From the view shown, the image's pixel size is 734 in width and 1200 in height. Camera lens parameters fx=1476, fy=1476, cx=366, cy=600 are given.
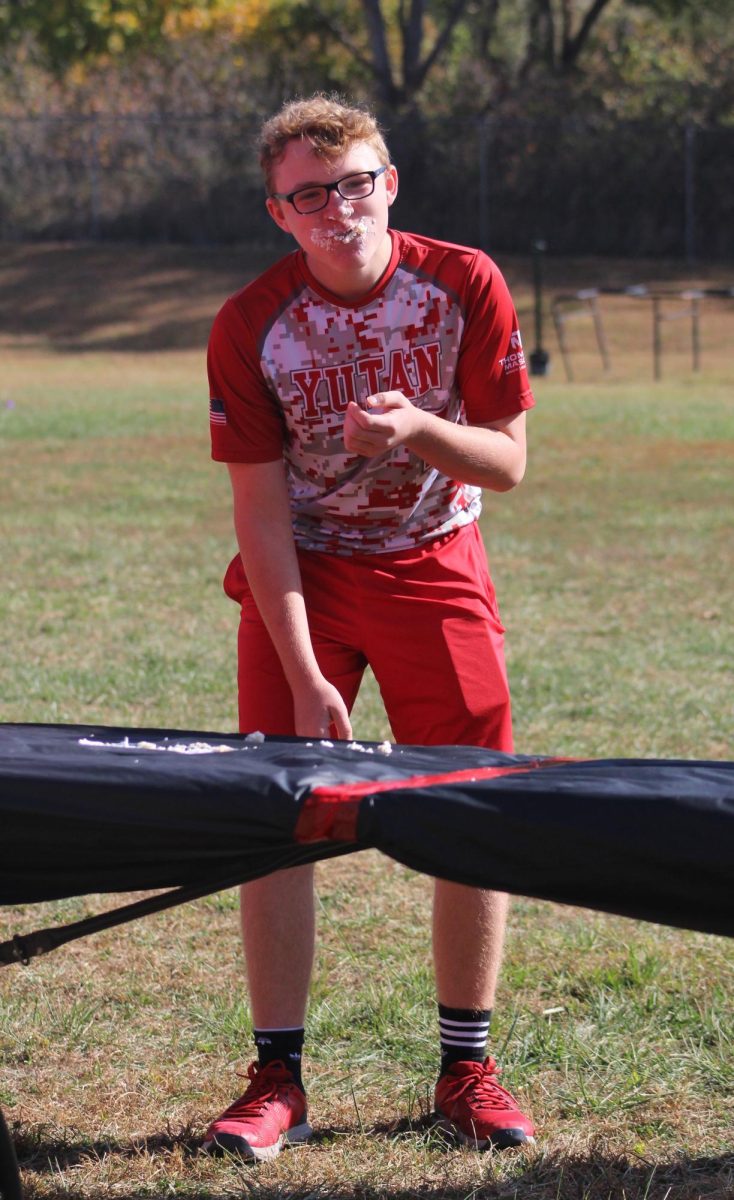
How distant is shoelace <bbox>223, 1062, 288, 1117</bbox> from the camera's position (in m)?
2.76

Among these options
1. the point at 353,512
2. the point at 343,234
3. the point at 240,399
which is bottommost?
the point at 353,512

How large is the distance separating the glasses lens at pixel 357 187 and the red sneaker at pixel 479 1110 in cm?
165

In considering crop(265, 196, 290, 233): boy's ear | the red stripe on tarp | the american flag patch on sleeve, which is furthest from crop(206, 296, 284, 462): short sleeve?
the red stripe on tarp

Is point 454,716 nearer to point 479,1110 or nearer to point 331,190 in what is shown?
point 479,1110

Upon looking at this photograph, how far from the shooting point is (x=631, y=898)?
6.84 feet

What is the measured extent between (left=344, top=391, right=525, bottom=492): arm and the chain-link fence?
93.0 feet

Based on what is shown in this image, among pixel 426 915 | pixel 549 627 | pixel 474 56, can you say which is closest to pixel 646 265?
pixel 474 56

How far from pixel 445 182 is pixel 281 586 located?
29.2 meters

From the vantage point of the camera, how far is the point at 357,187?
268 centimetres

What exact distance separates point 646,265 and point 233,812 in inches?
1139

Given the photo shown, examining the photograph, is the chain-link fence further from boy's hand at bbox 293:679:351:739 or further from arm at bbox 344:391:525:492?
boy's hand at bbox 293:679:351:739

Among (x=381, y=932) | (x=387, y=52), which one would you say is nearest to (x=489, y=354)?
(x=381, y=932)

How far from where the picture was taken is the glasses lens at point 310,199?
8.74ft

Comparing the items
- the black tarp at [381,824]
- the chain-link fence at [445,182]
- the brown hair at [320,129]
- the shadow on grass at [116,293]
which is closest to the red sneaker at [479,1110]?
the black tarp at [381,824]
